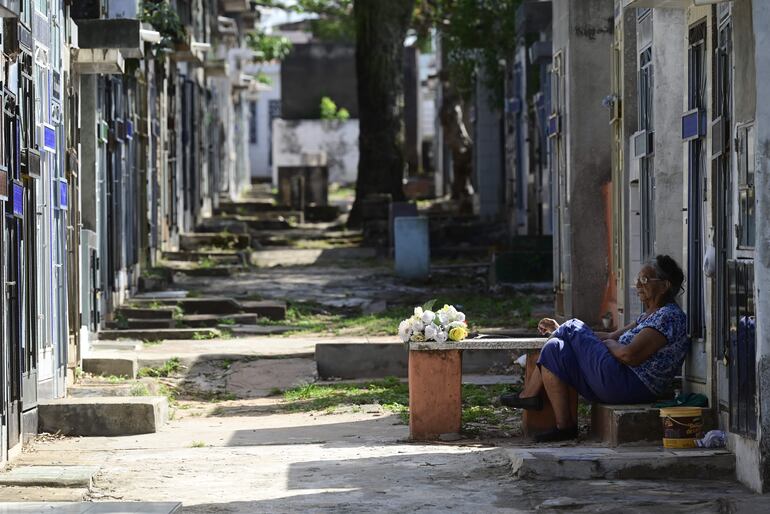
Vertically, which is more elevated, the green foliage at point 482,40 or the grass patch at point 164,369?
the green foliage at point 482,40

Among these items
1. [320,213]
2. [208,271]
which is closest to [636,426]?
[208,271]

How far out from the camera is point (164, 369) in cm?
1488

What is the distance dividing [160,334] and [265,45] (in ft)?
93.1

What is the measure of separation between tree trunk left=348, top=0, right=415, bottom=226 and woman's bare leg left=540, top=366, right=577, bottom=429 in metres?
21.5

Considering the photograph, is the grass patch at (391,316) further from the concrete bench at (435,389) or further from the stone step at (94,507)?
the stone step at (94,507)

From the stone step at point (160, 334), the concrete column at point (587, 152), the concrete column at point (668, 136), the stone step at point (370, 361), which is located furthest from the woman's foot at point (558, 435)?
the stone step at point (160, 334)

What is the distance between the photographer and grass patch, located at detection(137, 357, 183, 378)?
→ 14656 millimetres

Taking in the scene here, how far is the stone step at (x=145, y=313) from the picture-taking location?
18266mm

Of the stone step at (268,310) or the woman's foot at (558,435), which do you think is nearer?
the woman's foot at (558,435)

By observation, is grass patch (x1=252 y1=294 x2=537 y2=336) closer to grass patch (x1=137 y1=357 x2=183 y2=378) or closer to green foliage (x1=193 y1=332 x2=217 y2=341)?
green foliage (x1=193 y1=332 x2=217 y2=341)

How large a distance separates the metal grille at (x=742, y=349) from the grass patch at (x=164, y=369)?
7231 mm

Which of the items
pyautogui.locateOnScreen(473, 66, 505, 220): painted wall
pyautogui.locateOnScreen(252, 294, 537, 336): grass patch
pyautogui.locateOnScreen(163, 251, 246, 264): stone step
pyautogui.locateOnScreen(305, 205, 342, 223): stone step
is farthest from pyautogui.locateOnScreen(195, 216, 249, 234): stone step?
pyautogui.locateOnScreen(252, 294, 537, 336): grass patch

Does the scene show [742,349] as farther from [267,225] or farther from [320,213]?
[320,213]

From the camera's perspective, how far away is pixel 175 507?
7.61 metres
